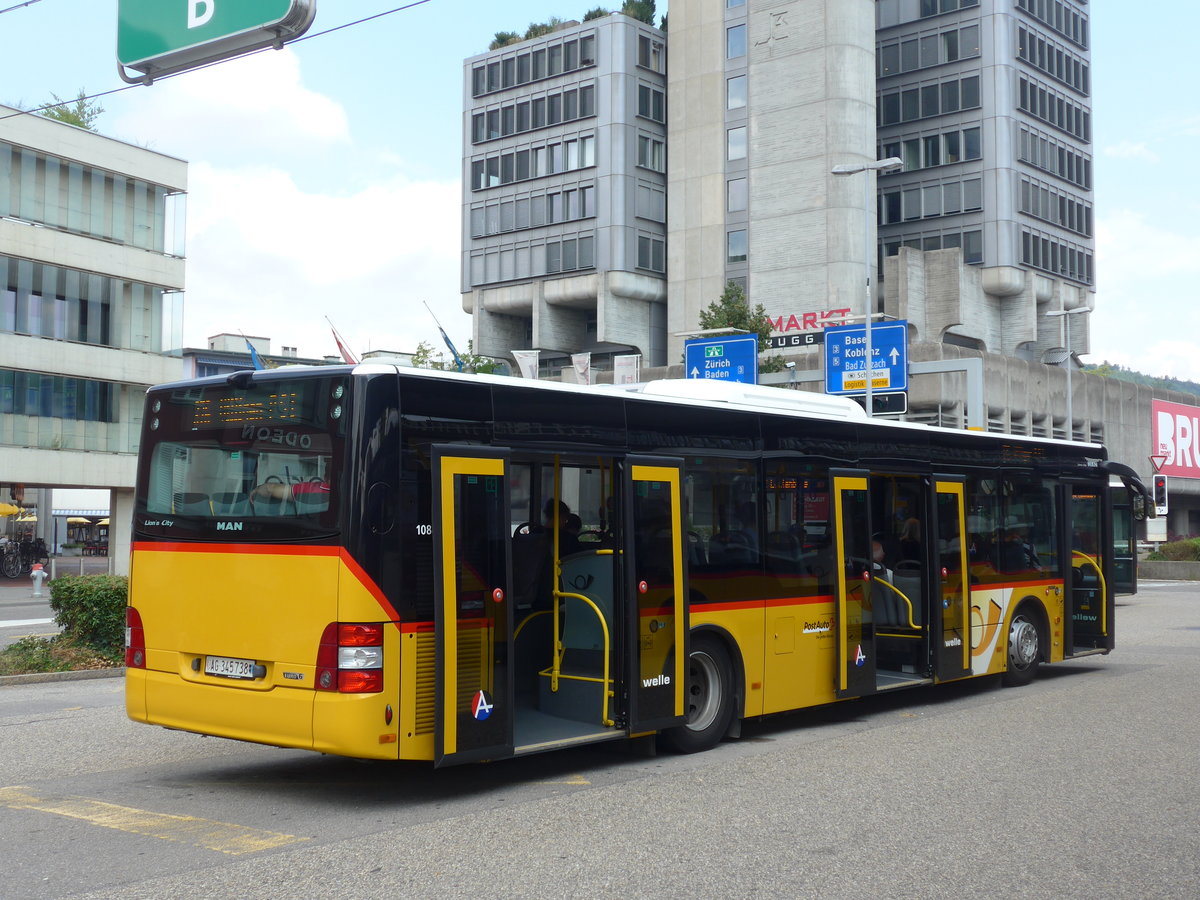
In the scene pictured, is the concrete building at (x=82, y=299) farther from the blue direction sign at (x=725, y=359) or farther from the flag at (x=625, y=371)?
the blue direction sign at (x=725, y=359)

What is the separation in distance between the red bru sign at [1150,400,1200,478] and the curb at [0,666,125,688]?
2427 inches

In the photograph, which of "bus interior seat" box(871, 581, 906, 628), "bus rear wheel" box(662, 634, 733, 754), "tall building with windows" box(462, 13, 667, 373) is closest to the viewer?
"bus rear wheel" box(662, 634, 733, 754)

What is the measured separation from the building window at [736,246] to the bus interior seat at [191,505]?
67365 millimetres

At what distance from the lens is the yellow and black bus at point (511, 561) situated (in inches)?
321

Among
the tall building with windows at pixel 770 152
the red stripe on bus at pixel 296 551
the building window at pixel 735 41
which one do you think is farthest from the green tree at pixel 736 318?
the red stripe on bus at pixel 296 551

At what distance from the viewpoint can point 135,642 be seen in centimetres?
912

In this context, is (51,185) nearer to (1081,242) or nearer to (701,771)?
(701,771)

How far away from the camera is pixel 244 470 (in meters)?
8.65

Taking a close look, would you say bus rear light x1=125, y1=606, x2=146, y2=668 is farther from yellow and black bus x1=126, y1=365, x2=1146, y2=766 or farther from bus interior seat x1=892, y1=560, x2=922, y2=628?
bus interior seat x1=892, y1=560, x2=922, y2=628

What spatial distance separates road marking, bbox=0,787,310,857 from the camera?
7.19 meters

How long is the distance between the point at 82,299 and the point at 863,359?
26.2m

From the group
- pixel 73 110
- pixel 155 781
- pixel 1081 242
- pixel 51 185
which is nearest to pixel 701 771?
pixel 155 781

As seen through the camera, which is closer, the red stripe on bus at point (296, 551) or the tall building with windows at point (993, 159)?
the red stripe on bus at point (296, 551)

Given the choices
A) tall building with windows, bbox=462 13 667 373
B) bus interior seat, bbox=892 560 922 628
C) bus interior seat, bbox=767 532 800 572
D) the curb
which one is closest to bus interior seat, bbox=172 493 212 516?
bus interior seat, bbox=767 532 800 572
